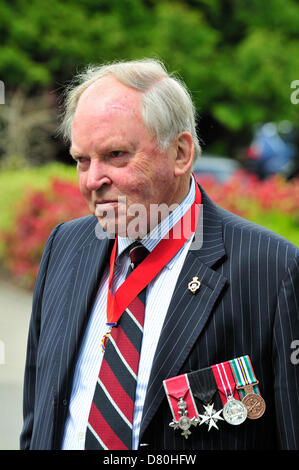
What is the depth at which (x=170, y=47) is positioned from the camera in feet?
60.7

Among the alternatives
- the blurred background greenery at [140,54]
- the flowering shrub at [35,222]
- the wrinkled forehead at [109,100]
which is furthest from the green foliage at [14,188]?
the wrinkled forehead at [109,100]

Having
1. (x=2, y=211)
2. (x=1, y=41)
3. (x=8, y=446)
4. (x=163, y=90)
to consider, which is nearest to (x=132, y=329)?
(x=163, y=90)

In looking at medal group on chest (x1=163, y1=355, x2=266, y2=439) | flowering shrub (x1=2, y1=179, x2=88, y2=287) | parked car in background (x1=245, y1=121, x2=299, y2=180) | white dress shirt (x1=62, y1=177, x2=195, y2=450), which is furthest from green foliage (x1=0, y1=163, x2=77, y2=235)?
parked car in background (x1=245, y1=121, x2=299, y2=180)

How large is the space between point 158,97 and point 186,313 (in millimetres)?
697

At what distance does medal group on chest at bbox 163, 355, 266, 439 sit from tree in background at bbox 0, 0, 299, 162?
1590 cm

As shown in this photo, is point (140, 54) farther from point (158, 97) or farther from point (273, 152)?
point (158, 97)

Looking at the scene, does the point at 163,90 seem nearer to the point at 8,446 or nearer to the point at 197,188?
the point at 197,188

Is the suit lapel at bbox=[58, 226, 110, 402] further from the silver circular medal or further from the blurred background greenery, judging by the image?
the blurred background greenery

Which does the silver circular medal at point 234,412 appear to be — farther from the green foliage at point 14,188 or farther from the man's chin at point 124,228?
the green foliage at point 14,188

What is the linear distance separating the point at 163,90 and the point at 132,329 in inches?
30.9

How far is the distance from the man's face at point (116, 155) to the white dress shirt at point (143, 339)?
148 mm

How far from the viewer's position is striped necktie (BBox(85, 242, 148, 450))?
2.06 metres

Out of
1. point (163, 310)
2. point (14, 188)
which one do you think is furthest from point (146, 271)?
point (14, 188)

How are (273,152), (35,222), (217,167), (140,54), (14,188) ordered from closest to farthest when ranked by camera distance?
(35,222), (14,188), (140,54), (217,167), (273,152)
